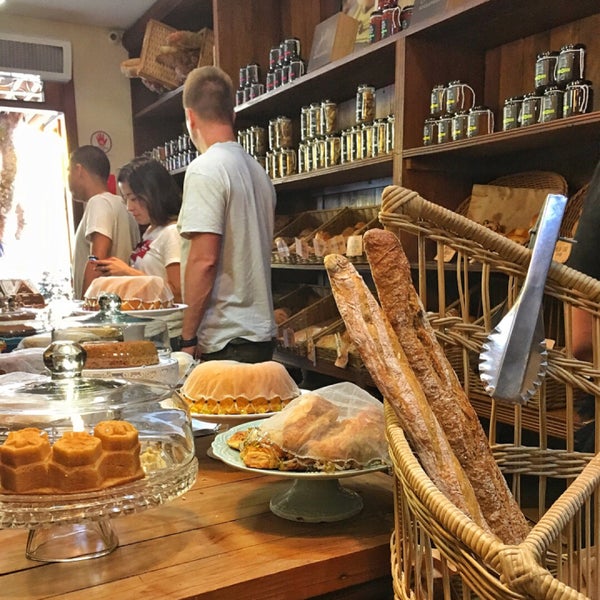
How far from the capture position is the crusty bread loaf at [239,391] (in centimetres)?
103

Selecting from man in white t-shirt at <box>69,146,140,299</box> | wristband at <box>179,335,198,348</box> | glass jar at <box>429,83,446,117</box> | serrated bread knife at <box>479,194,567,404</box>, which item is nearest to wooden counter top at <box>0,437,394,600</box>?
serrated bread knife at <box>479,194,567,404</box>

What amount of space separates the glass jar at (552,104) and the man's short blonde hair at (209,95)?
3.46 ft

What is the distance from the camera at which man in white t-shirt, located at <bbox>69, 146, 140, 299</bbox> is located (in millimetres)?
2939

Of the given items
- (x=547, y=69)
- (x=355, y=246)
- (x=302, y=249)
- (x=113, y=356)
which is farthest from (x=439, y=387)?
(x=302, y=249)

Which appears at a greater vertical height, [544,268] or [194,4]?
[194,4]

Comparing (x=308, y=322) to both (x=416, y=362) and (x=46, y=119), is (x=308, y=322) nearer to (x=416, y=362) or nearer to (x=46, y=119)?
(x=416, y=362)

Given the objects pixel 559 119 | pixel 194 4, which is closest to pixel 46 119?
pixel 194 4

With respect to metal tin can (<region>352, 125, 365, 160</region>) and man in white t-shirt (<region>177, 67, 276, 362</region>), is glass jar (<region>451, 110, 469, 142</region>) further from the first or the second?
man in white t-shirt (<region>177, 67, 276, 362</region>)

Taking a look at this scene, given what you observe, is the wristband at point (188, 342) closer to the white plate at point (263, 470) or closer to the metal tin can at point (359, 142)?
the metal tin can at point (359, 142)

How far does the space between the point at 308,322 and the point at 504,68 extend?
1.27 meters

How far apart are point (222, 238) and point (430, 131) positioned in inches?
31.0

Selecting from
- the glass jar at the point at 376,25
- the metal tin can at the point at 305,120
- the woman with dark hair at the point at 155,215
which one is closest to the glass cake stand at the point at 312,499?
the woman with dark hair at the point at 155,215

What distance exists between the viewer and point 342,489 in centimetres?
89

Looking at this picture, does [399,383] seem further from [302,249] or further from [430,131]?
[302,249]
